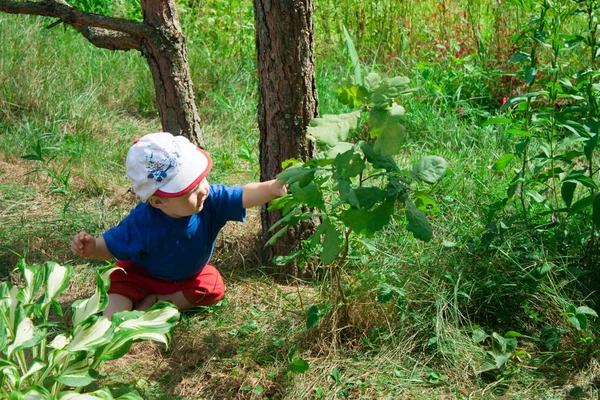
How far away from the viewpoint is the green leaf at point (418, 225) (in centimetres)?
228

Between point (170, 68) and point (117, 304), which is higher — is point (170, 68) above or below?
above

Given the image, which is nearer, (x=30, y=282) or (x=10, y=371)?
(x=10, y=371)

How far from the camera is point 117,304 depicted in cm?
304

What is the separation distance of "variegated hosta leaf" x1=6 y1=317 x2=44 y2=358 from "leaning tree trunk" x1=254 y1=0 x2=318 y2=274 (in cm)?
124

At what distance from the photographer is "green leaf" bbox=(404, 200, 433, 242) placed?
7.48ft

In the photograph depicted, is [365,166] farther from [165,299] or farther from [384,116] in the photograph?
[165,299]

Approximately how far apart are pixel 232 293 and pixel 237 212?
476mm

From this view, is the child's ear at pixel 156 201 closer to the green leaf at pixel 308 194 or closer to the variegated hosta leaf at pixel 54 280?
the variegated hosta leaf at pixel 54 280

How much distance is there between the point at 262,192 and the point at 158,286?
660 mm

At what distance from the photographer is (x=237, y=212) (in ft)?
9.85

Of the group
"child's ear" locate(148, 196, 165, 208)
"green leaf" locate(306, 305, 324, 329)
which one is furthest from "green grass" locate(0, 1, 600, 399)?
"child's ear" locate(148, 196, 165, 208)

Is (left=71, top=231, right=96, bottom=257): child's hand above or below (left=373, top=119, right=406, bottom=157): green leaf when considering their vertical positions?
below

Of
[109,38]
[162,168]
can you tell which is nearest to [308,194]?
[162,168]

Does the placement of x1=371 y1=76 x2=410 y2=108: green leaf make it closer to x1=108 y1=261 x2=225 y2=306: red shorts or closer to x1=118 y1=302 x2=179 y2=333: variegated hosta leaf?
x1=118 y1=302 x2=179 y2=333: variegated hosta leaf
